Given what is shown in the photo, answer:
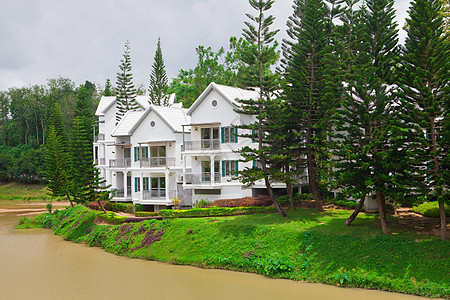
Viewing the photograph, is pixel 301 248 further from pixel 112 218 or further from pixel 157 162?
pixel 157 162

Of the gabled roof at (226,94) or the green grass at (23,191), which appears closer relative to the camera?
the gabled roof at (226,94)

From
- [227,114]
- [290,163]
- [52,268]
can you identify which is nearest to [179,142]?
[227,114]

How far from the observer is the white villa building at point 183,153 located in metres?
28.9

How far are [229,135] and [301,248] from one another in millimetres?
12170

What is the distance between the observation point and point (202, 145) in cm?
2947

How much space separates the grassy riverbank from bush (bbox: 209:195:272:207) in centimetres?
204

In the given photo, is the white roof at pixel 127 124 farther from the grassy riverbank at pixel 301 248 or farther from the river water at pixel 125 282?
the river water at pixel 125 282

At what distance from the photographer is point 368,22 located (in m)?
20.7

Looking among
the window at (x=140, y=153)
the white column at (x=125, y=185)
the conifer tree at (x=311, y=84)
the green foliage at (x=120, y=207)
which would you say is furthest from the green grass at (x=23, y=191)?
the conifer tree at (x=311, y=84)

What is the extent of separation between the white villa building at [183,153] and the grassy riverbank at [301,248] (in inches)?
207

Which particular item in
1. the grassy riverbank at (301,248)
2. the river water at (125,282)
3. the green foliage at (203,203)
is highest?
the green foliage at (203,203)

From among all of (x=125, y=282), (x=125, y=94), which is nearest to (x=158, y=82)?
(x=125, y=94)

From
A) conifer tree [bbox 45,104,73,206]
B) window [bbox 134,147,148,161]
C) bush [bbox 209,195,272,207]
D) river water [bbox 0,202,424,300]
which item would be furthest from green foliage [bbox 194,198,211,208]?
conifer tree [bbox 45,104,73,206]

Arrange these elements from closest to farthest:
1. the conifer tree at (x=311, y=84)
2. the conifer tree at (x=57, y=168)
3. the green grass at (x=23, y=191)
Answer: the conifer tree at (x=311, y=84) → the conifer tree at (x=57, y=168) → the green grass at (x=23, y=191)
